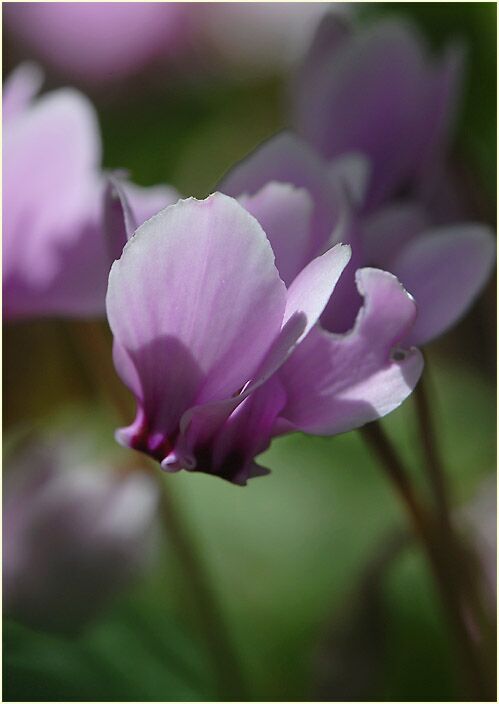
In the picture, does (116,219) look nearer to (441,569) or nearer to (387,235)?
(387,235)

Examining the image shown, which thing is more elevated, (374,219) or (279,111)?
(374,219)

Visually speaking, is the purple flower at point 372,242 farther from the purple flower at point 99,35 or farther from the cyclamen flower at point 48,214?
the purple flower at point 99,35

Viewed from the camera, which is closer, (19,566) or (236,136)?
(19,566)

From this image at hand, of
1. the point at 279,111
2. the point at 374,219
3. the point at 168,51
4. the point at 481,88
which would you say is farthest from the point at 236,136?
the point at 374,219

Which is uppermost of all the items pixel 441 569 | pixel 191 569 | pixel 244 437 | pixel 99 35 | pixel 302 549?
pixel 244 437

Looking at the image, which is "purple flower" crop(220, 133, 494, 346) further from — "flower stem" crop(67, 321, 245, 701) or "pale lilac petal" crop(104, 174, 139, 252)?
"flower stem" crop(67, 321, 245, 701)

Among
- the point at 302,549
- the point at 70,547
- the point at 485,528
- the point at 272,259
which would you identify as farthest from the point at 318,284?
the point at 302,549

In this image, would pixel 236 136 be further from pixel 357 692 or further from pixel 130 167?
pixel 357 692
